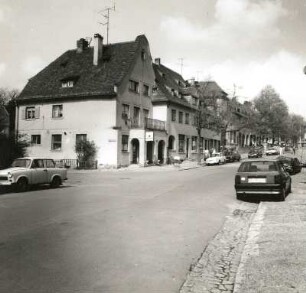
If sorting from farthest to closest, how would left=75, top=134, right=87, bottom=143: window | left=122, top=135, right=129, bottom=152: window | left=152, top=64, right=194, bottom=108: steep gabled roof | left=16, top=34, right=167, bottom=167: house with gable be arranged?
1. left=152, top=64, right=194, bottom=108: steep gabled roof
2. left=122, top=135, right=129, bottom=152: window
3. left=75, top=134, right=87, bottom=143: window
4. left=16, top=34, right=167, bottom=167: house with gable

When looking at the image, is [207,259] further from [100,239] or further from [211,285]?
[100,239]

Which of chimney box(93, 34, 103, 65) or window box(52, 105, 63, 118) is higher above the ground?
chimney box(93, 34, 103, 65)

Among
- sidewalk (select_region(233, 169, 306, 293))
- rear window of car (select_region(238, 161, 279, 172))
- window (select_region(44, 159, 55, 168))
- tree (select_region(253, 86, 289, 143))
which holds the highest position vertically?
tree (select_region(253, 86, 289, 143))

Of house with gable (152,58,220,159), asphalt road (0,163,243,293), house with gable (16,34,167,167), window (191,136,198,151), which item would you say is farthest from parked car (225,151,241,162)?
asphalt road (0,163,243,293)

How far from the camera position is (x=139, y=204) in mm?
13414

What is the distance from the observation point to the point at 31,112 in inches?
1569

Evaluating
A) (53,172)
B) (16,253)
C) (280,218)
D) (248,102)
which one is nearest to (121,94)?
(53,172)

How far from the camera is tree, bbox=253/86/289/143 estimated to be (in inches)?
3142

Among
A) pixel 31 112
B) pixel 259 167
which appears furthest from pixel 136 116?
pixel 259 167

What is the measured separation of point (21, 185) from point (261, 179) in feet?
33.9

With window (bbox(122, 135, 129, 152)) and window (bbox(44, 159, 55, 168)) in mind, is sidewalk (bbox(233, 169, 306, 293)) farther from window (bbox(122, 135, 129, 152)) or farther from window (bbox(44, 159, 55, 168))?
window (bbox(122, 135, 129, 152))

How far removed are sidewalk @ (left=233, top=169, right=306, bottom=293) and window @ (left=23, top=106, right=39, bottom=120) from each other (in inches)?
1257

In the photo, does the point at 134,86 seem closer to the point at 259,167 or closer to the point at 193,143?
the point at 193,143

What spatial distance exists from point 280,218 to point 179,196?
5.75 meters
